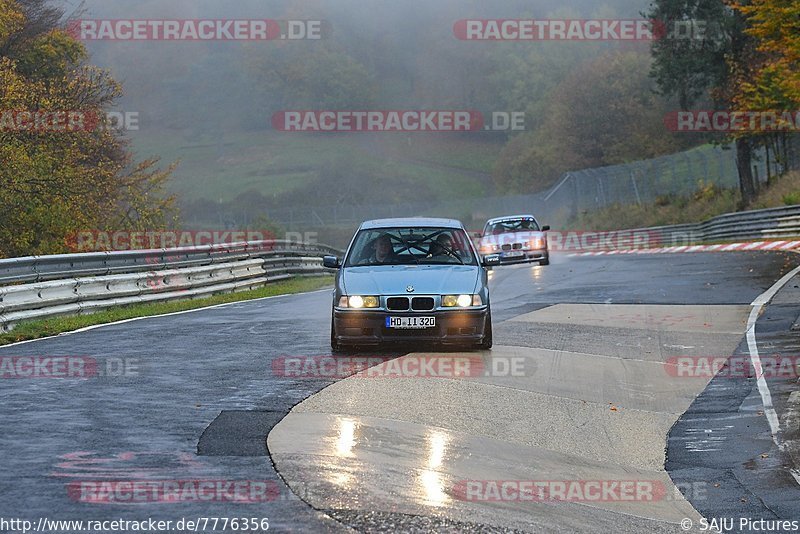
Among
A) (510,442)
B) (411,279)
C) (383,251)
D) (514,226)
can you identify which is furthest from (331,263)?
(514,226)

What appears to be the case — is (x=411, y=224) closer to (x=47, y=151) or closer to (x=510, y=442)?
(x=510, y=442)

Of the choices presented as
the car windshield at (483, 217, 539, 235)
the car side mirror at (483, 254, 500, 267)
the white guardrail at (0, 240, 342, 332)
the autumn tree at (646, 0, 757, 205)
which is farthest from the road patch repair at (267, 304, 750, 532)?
the autumn tree at (646, 0, 757, 205)

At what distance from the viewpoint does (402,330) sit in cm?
1252

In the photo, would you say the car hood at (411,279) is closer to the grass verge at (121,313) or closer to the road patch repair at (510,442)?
the road patch repair at (510,442)

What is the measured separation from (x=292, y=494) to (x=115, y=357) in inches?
262

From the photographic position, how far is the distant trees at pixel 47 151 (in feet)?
108

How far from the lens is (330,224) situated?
335ft

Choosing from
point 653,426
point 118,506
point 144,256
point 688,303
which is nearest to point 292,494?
point 118,506

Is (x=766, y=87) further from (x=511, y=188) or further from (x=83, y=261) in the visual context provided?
(x=511, y=188)

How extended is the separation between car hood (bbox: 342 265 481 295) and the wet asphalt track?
88 centimetres

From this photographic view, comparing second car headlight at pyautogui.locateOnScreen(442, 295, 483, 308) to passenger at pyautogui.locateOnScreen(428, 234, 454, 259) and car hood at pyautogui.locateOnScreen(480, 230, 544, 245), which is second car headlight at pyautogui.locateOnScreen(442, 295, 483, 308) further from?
car hood at pyautogui.locateOnScreen(480, 230, 544, 245)

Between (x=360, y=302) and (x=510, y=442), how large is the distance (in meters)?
4.41

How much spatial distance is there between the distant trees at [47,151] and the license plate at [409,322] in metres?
21.1

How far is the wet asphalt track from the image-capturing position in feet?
20.4
